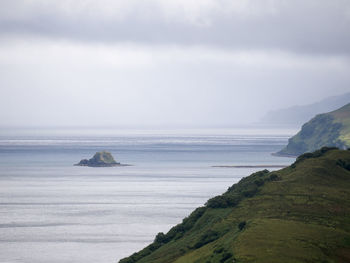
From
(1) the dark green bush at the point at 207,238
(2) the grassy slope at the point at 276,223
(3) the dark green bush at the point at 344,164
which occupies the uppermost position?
(3) the dark green bush at the point at 344,164

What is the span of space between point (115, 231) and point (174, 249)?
1745 inches

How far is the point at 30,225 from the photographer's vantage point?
449 feet

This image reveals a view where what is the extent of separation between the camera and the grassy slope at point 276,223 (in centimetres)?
6738

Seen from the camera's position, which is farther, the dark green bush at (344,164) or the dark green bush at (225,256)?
the dark green bush at (344,164)

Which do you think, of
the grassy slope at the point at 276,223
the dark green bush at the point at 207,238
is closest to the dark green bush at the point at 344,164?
the grassy slope at the point at 276,223

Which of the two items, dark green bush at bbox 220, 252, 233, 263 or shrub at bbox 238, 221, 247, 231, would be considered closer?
dark green bush at bbox 220, 252, 233, 263

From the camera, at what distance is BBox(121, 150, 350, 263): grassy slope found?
67.4 metres

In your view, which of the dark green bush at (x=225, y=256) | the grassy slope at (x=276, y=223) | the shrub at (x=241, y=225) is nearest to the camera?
the dark green bush at (x=225, y=256)

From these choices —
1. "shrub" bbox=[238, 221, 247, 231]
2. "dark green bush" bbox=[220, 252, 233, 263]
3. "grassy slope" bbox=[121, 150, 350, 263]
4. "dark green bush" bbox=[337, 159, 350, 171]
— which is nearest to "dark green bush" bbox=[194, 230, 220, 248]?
"grassy slope" bbox=[121, 150, 350, 263]

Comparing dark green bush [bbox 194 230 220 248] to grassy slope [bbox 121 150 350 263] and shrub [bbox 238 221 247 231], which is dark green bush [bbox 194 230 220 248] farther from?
shrub [bbox 238 221 247 231]

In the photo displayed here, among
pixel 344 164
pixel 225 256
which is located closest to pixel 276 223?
pixel 225 256

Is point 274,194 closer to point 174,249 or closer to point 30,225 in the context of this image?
point 174,249

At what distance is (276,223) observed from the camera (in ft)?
251

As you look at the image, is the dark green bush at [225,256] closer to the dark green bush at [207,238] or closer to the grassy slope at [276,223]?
the grassy slope at [276,223]
